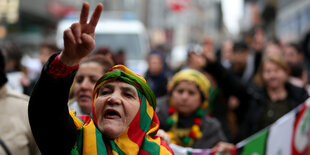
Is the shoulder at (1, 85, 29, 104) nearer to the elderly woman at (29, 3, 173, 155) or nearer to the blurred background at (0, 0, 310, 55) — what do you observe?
the elderly woman at (29, 3, 173, 155)

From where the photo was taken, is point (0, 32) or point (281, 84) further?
point (0, 32)

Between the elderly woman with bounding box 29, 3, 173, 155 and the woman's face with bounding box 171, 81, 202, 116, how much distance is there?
4.98 ft

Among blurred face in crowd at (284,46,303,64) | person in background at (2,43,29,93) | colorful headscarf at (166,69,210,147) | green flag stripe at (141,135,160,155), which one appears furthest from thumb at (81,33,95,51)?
blurred face in crowd at (284,46,303,64)

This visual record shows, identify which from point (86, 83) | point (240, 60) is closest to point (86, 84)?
point (86, 83)

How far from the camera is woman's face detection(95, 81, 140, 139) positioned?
2.10 metres

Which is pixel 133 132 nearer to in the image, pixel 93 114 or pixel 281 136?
pixel 93 114

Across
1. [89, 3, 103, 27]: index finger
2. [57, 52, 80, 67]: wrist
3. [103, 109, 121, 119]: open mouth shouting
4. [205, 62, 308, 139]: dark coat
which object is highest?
[89, 3, 103, 27]: index finger

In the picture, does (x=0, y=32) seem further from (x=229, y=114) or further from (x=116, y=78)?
(x=116, y=78)

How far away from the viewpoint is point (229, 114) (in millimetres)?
5758

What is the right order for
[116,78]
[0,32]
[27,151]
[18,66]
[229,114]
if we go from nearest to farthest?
1. [116,78]
2. [27,151]
3. [229,114]
4. [18,66]
5. [0,32]

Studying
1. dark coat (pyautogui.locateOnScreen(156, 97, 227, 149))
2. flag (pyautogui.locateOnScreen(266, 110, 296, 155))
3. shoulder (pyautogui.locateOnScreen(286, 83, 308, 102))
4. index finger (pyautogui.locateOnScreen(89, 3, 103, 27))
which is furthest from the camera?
shoulder (pyautogui.locateOnScreen(286, 83, 308, 102))

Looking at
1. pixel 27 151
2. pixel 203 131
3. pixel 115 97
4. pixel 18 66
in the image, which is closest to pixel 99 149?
pixel 115 97

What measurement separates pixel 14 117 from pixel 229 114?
3.71 m

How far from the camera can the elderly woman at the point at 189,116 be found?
3.71 m
